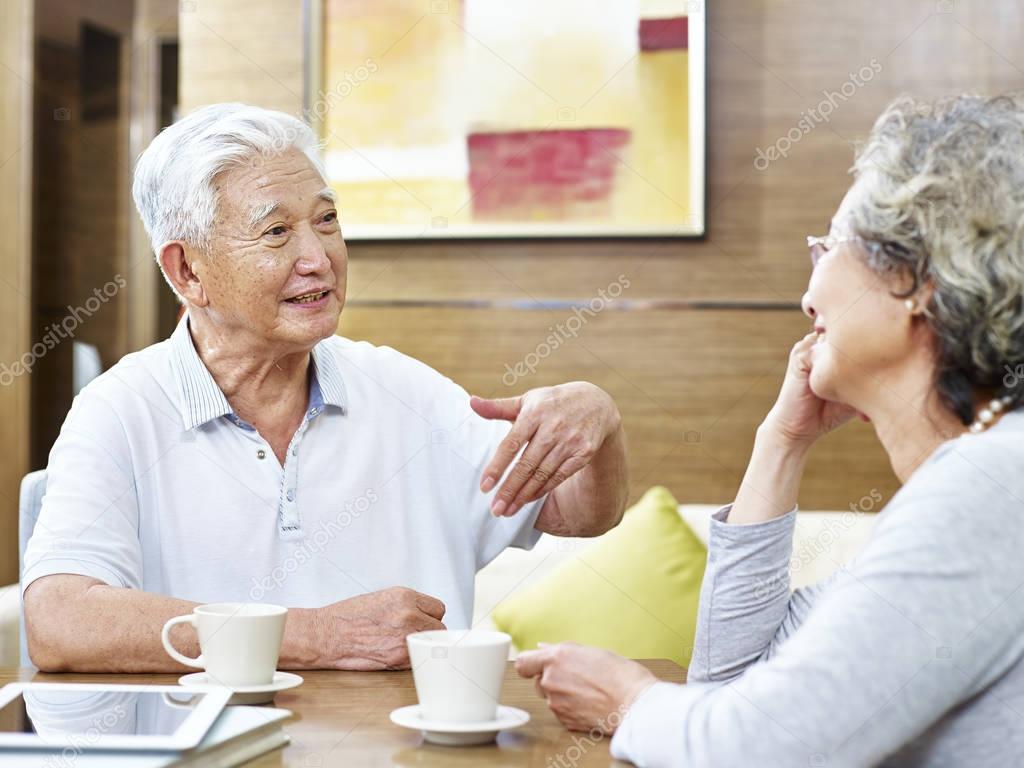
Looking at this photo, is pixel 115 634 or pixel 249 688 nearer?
pixel 249 688

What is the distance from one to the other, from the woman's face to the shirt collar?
2.91 ft

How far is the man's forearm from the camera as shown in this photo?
4.38 feet

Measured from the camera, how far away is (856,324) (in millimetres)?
1053

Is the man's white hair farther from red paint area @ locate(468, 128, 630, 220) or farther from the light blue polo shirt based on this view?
red paint area @ locate(468, 128, 630, 220)

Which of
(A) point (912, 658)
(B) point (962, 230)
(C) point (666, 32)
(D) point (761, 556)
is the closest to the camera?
(A) point (912, 658)

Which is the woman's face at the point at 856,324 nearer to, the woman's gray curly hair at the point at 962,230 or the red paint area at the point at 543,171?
the woman's gray curly hair at the point at 962,230

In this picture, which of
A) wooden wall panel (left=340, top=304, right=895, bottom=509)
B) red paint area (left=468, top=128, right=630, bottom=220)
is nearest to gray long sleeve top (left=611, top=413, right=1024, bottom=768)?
wooden wall panel (left=340, top=304, right=895, bottom=509)

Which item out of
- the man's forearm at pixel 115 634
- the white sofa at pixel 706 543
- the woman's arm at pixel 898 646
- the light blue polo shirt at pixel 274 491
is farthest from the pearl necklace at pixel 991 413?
the white sofa at pixel 706 543

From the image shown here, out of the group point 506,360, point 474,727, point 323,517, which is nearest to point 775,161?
point 506,360

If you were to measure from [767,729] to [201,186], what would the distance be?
1.23 metres

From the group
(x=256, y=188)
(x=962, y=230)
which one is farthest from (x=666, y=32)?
(x=962, y=230)

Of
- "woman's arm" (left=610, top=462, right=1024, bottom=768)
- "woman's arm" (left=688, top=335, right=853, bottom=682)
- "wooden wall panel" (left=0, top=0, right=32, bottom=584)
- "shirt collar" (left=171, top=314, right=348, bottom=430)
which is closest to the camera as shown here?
"woman's arm" (left=610, top=462, right=1024, bottom=768)

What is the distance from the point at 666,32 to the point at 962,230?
2026 mm

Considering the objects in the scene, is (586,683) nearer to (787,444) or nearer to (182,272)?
(787,444)
